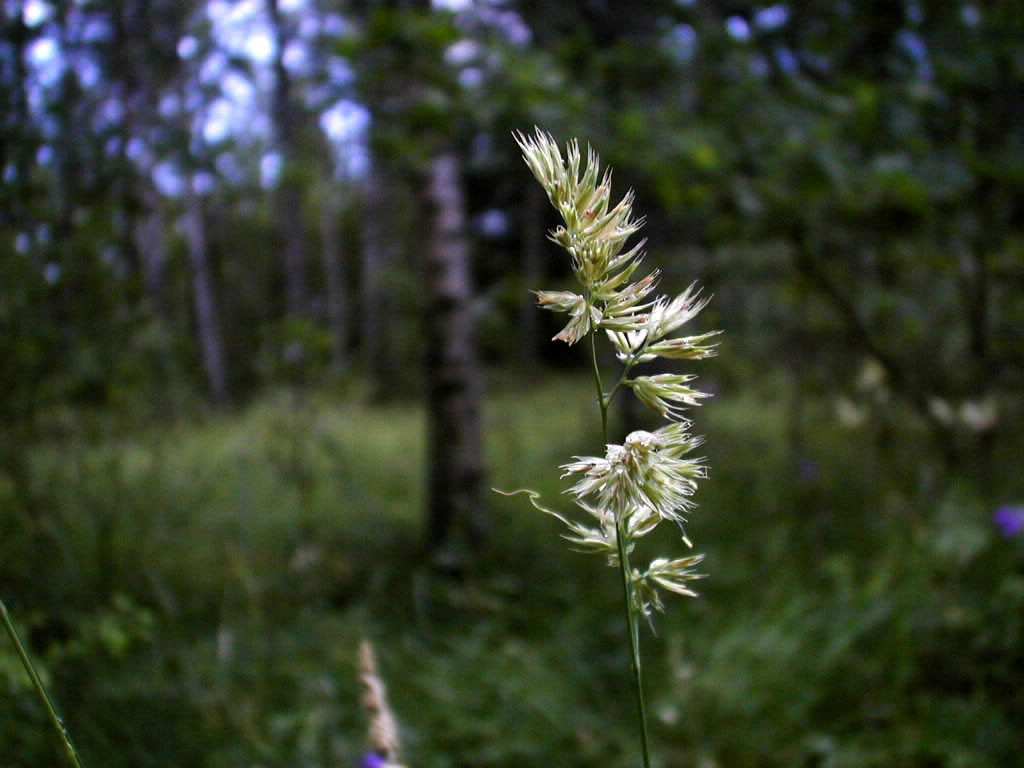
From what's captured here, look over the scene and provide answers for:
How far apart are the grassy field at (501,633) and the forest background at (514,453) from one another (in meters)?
0.02

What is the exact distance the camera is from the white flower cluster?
64 cm

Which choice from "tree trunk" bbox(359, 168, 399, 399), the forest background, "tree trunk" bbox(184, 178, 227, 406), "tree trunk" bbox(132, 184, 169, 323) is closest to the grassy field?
the forest background

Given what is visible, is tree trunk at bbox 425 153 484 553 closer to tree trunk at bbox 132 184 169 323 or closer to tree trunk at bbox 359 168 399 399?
tree trunk at bbox 132 184 169 323

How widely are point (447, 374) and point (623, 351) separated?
3.22m

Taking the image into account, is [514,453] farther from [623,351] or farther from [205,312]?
[205,312]

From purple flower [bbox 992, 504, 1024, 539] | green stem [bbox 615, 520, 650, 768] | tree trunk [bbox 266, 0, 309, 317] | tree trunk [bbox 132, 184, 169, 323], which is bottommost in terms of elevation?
purple flower [bbox 992, 504, 1024, 539]

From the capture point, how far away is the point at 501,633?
3.02 m

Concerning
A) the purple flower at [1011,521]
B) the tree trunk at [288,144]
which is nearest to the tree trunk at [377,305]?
the tree trunk at [288,144]

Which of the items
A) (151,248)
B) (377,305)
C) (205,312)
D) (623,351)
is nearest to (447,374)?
(623,351)

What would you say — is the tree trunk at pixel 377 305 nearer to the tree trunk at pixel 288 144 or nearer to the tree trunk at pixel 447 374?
the tree trunk at pixel 288 144

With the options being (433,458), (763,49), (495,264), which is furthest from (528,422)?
(495,264)

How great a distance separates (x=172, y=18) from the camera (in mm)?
3391

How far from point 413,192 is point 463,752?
271 centimetres

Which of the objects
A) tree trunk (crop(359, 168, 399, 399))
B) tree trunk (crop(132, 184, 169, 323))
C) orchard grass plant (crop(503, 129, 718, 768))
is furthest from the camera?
tree trunk (crop(359, 168, 399, 399))
